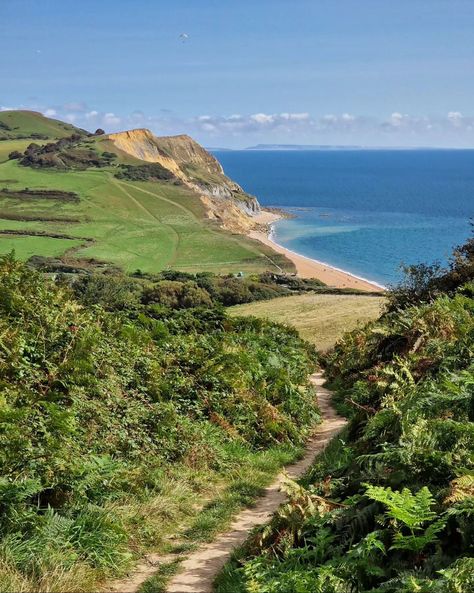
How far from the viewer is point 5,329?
10.0 metres

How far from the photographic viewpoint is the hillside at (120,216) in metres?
111

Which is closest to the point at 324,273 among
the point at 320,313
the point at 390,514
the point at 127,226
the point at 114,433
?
the point at 320,313

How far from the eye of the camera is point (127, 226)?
13950 cm

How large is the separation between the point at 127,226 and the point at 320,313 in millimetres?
100559

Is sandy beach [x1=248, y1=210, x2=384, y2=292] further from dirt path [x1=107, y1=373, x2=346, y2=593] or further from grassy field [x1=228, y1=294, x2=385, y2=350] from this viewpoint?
dirt path [x1=107, y1=373, x2=346, y2=593]

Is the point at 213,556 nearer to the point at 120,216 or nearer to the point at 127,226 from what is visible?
the point at 127,226

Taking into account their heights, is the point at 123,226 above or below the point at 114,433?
above

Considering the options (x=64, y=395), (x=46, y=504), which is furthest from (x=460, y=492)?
(x=64, y=395)

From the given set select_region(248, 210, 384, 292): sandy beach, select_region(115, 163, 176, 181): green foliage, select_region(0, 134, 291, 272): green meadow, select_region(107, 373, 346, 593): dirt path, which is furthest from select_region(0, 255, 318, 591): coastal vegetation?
select_region(115, 163, 176, 181): green foliage

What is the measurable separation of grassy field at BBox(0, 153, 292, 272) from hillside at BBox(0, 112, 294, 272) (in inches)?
7.4

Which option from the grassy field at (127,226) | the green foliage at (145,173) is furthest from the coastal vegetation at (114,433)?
the green foliage at (145,173)

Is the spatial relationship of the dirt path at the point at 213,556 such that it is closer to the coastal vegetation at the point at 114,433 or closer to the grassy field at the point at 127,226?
the coastal vegetation at the point at 114,433

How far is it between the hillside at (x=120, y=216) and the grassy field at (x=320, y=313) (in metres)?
43.9

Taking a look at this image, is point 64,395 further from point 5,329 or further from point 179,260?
point 179,260
